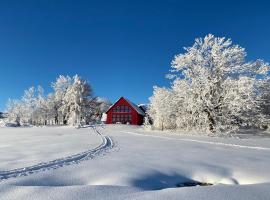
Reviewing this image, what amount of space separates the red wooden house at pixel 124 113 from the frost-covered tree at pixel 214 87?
27817 mm

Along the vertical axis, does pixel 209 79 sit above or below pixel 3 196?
above

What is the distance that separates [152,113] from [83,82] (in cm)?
2539

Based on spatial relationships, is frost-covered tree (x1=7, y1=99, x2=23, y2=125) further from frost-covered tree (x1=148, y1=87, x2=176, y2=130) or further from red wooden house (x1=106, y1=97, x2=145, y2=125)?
frost-covered tree (x1=148, y1=87, x2=176, y2=130)

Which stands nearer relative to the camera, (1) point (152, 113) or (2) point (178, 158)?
(2) point (178, 158)

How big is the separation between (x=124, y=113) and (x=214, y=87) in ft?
107

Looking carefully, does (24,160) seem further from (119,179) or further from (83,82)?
(83,82)

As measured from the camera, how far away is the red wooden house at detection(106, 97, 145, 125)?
61844mm

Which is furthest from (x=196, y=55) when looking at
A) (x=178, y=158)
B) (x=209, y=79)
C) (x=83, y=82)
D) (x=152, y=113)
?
(x=83, y=82)

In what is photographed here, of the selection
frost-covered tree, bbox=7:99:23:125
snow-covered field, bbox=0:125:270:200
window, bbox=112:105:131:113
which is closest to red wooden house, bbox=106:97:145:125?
window, bbox=112:105:131:113

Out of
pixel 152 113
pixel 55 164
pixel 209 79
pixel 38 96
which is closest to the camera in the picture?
pixel 55 164

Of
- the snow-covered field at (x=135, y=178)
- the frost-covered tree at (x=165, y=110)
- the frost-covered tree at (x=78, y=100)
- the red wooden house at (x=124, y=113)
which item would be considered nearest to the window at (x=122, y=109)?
the red wooden house at (x=124, y=113)

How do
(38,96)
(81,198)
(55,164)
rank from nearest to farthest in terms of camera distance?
(81,198) → (55,164) → (38,96)

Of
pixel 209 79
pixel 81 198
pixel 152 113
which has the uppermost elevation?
pixel 209 79

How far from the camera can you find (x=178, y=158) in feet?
39.7
